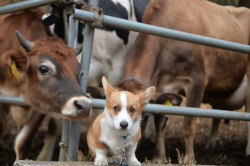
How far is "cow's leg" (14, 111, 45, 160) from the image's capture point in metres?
4.24

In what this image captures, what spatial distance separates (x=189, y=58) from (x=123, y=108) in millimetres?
2266

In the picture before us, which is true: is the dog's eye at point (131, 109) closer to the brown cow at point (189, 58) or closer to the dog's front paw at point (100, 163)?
the dog's front paw at point (100, 163)

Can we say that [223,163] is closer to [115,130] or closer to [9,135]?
[115,130]

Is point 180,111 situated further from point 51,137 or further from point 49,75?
point 51,137

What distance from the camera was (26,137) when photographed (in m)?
4.32

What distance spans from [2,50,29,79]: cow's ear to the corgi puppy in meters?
1.03

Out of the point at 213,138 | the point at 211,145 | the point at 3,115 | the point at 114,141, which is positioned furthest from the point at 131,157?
the point at 213,138

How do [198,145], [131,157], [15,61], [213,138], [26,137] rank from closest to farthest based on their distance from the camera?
[131,157] → [15,61] → [26,137] → [213,138] → [198,145]

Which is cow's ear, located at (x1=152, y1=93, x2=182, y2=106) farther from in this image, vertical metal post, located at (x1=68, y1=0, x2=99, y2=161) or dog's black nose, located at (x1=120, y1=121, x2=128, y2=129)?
dog's black nose, located at (x1=120, y1=121, x2=128, y2=129)

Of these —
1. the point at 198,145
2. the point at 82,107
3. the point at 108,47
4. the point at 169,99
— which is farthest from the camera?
the point at 198,145

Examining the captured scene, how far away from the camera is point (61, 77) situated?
3.38 metres

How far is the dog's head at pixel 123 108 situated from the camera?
2668mm

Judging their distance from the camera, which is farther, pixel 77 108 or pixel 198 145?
pixel 198 145

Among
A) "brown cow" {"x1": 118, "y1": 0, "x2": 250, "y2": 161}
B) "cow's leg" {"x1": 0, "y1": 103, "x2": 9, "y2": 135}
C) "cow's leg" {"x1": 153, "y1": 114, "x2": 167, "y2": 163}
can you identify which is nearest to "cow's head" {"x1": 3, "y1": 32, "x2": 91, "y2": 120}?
"brown cow" {"x1": 118, "y1": 0, "x2": 250, "y2": 161}
